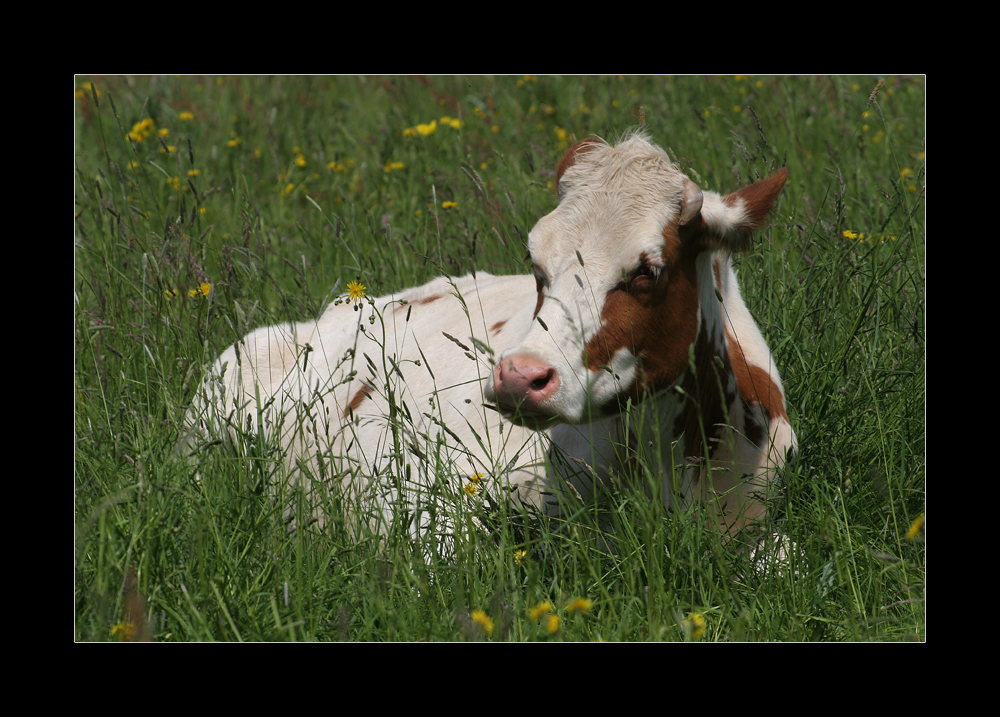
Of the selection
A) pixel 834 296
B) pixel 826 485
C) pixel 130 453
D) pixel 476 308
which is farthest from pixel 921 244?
pixel 130 453

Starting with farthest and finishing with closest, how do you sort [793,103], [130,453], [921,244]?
[793,103] → [921,244] → [130,453]

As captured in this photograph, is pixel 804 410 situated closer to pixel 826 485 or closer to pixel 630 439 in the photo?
pixel 826 485

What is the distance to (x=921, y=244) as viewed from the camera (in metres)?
4.27

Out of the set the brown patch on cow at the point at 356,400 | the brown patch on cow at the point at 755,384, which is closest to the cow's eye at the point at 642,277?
the brown patch on cow at the point at 755,384

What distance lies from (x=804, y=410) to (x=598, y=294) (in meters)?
1.21

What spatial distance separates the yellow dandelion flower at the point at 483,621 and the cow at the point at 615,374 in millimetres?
427

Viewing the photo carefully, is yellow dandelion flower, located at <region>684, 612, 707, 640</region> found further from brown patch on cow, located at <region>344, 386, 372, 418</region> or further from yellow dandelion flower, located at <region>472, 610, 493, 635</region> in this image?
brown patch on cow, located at <region>344, 386, 372, 418</region>

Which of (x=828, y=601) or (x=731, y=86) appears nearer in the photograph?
(x=828, y=601)

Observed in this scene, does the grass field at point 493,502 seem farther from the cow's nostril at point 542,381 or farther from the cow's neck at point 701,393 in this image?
the cow's nostril at point 542,381

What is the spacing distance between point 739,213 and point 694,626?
1.32m

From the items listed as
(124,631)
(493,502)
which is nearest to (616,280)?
(493,502)

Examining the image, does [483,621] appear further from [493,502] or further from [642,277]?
[642,277]

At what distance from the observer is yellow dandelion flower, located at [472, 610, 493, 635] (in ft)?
6.75

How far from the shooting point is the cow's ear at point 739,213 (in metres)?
2.81
